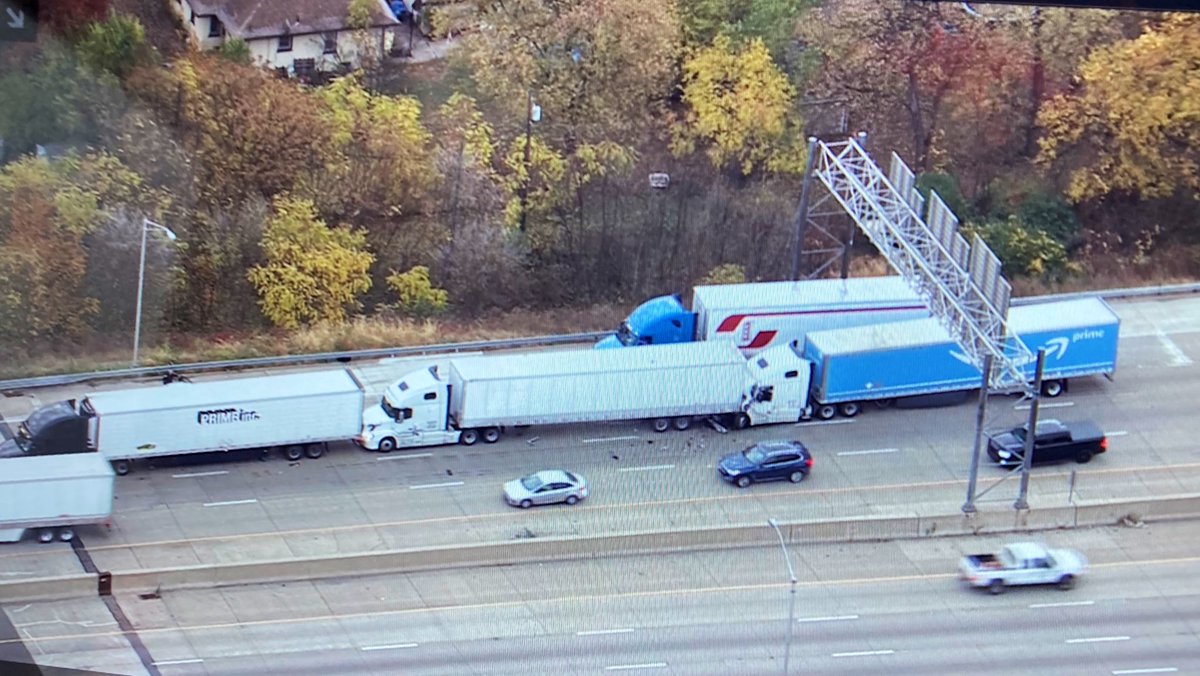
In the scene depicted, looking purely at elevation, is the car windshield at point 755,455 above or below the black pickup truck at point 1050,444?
below

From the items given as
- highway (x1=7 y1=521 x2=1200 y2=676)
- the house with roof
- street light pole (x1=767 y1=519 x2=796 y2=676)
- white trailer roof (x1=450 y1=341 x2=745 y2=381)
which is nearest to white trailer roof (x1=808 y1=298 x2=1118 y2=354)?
white trailer roof (x1=450 y1=341 x2=745 y2=381)

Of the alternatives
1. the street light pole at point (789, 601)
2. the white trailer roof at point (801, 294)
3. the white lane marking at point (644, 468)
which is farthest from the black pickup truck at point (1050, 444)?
the white lane marking at point (644, 468)

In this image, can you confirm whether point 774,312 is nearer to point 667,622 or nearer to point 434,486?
point 434,486

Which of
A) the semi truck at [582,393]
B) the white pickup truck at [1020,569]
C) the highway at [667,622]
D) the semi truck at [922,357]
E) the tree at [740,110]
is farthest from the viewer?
the tree at [740,110]

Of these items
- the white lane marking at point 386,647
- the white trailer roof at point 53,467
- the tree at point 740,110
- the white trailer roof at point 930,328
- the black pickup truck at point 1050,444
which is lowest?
the white lane marking at point 386,647

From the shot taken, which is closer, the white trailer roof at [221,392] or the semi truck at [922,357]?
the white trailer roof at [221,392]

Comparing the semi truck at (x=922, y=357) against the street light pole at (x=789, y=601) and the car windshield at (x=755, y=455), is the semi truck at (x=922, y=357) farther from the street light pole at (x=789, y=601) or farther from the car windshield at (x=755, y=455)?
the street light pole at (x=789, y=601)

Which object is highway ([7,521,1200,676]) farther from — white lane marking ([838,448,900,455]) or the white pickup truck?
white lane marking ([838,448,900,455])

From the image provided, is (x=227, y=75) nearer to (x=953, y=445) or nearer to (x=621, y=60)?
(x=621, y=60)
